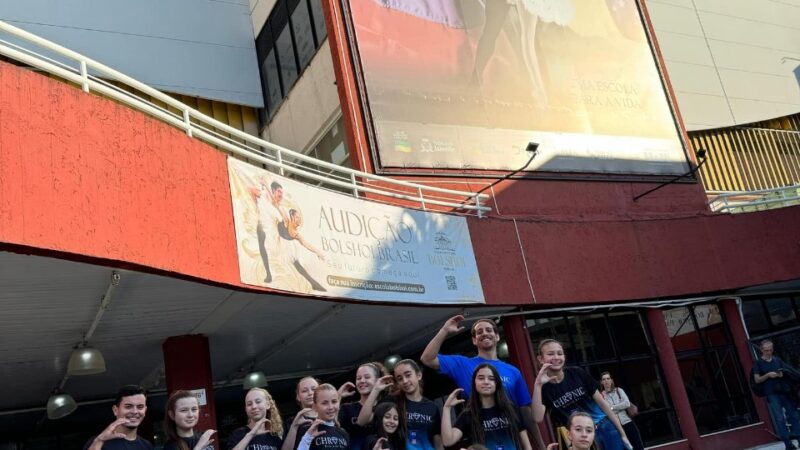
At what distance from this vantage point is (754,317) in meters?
18.0

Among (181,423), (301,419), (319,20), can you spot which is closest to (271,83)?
(319,20)

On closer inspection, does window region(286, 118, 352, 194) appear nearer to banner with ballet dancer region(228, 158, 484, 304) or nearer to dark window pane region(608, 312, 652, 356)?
banner with ballet dancer region(228, 158, 484, 304)

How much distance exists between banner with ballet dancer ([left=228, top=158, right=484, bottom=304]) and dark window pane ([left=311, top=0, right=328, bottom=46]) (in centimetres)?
588

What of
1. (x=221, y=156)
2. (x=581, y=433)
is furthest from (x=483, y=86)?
(x=581, y=433)

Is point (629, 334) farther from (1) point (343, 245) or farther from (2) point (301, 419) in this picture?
(2) point (301, 419)

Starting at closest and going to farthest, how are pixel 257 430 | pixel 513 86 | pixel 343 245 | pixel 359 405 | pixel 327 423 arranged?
1. pixel 257 430
2. pixel 327 423
3. pixel 359 405
4. pixel 343 245
5. pixel 513 86

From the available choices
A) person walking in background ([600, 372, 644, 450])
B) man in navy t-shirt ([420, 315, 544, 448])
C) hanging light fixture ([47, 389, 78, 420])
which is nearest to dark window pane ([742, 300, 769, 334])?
person walking in background ([600, 372, 644, 450])

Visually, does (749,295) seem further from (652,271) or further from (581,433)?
(581,433)

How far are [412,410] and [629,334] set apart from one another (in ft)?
32.3

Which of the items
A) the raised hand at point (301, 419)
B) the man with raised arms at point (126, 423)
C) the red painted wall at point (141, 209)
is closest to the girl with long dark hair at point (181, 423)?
the man with raised arms at point (126, 423)

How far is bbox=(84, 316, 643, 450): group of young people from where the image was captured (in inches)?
252

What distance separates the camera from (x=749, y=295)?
1777 cm

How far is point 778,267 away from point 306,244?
1167 cm

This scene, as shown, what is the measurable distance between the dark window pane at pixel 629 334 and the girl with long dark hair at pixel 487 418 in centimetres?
955
